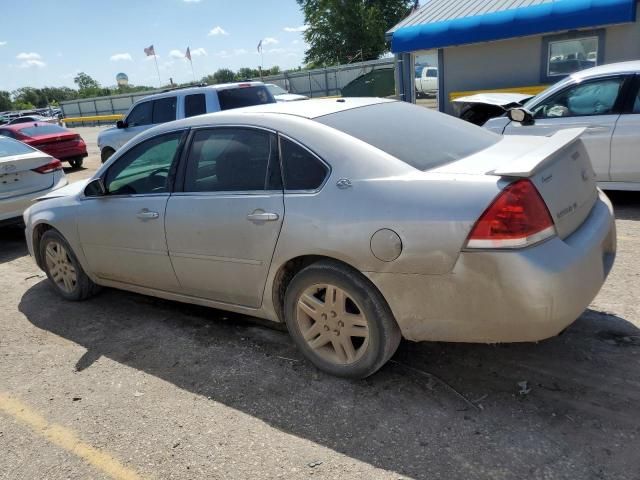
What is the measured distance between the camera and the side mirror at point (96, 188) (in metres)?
4.18

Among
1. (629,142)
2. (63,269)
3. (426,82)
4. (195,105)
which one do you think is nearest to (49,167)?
(195,105)

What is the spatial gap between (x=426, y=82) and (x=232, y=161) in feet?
81.6

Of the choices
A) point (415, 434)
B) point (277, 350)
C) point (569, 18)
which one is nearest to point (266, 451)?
point (415, 434)

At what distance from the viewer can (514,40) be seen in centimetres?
1259

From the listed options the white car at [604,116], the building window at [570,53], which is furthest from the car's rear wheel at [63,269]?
the building window at [570,53]

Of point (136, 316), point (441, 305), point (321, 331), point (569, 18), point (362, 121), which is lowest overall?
point (136, 316)

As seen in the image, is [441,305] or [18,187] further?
[18,187]

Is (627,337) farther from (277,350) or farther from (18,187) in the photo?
(18,187)

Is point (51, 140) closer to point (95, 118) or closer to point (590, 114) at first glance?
point (590, 114)

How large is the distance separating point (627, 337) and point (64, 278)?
4.53 metres

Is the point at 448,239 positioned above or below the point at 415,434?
above

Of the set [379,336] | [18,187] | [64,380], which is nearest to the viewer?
[379,336]

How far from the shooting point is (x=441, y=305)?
8.69 ft

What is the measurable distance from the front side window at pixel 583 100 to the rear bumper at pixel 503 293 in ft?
13.0
